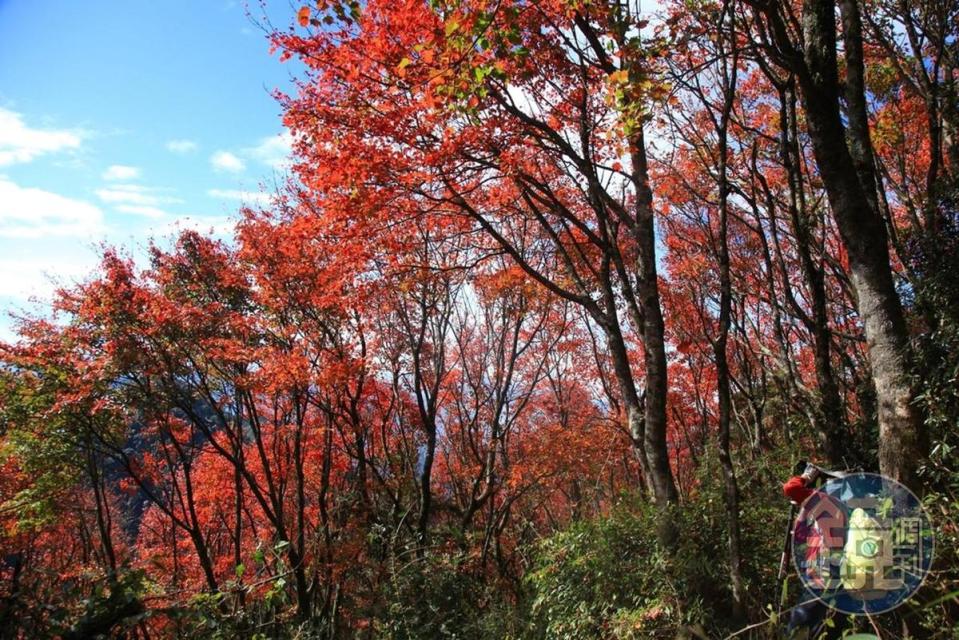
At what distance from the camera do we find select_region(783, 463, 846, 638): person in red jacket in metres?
3.54

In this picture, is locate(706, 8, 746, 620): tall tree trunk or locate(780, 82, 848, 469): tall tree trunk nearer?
locate(706, 8, 746, 620): tall tree trunk

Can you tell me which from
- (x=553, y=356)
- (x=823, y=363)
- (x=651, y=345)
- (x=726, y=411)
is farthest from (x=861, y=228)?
(x=553, y=356)

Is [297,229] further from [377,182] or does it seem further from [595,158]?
[595,158]

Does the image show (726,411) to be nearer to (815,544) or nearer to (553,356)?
(815,544)

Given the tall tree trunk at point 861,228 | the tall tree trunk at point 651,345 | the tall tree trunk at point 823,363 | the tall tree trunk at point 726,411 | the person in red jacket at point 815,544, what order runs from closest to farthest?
the tall tree trunk at point 861,228
the person in red jacket at point 815,544
the tall tree trunk at point 726,411
the tall tree trunk at point 823,363
the tall tree trunk at point 651,345

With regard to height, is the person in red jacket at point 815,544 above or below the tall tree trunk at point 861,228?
below

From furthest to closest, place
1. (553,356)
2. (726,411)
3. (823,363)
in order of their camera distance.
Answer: (553,356) < (823,363) < (726,411)

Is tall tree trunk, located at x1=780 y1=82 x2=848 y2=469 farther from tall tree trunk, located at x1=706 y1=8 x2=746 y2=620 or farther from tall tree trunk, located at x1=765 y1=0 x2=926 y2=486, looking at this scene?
tall tree trunk, located at x1=765 y1=0 x2=926 y2=486

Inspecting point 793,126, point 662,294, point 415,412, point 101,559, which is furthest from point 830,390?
point 101,559

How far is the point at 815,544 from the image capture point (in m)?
3.76

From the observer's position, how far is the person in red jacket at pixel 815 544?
11.6 feet

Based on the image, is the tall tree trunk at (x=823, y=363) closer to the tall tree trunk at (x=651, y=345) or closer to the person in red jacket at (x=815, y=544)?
the tall tree trunk at (x=651, y=345)

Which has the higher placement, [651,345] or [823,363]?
[651,345]

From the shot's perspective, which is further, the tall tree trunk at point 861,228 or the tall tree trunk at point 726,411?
the tall tree trunk at point 726,411
